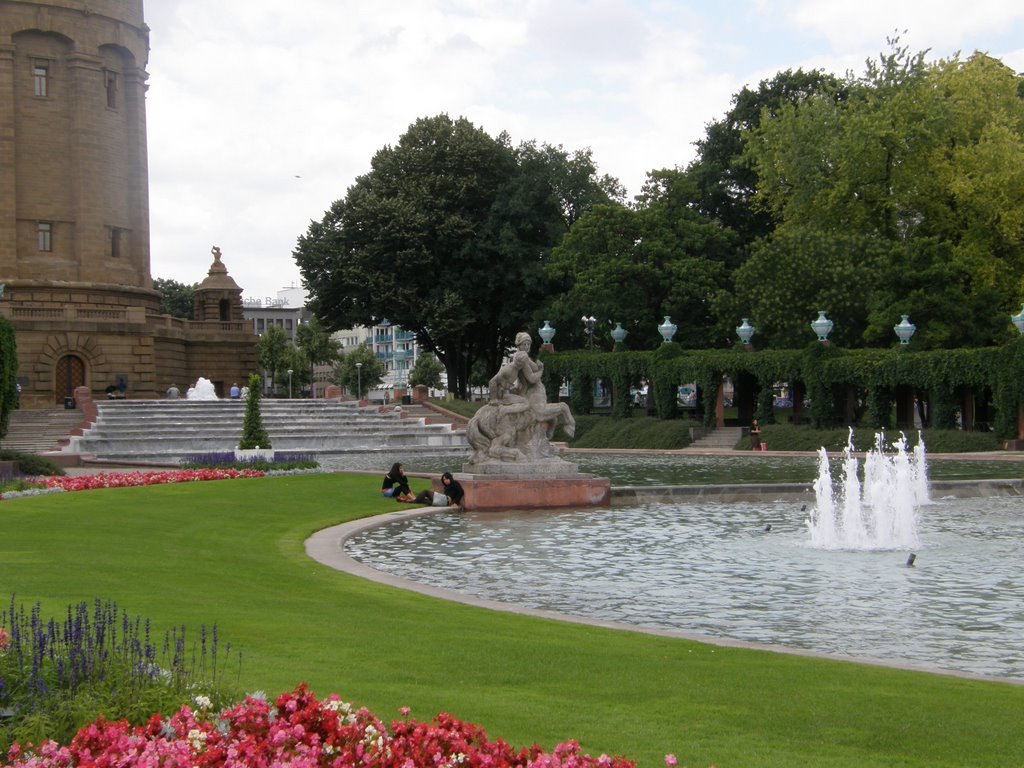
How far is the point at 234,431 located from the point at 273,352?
2939 inches

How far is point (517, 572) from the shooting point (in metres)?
16.7

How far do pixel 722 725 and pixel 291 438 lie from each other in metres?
45.9

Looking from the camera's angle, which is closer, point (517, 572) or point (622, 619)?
point (622, 619)

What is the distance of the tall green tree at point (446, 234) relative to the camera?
70.8 m

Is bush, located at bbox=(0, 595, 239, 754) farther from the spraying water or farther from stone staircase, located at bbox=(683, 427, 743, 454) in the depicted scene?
stone staircase, located at bbox=(683, 427, 743, 454)

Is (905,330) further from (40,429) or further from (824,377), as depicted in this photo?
(40,429)

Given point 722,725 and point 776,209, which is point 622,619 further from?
point 776,209

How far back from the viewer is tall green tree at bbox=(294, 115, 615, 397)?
70812mm

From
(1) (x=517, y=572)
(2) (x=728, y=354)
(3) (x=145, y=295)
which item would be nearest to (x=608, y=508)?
(1) (x=517, y=572)

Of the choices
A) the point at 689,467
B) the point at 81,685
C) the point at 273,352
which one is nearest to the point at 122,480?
the point at 689,467

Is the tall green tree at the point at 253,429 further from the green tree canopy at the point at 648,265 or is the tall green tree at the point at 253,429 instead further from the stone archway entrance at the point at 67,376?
the stone archway entrance at the point at 67,376

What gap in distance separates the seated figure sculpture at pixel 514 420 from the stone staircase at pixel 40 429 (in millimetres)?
27748

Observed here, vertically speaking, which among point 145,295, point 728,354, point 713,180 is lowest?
point 728,354

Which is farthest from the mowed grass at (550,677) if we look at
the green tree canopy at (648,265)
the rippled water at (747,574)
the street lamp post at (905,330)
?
the green tree canopy at (648,265)
